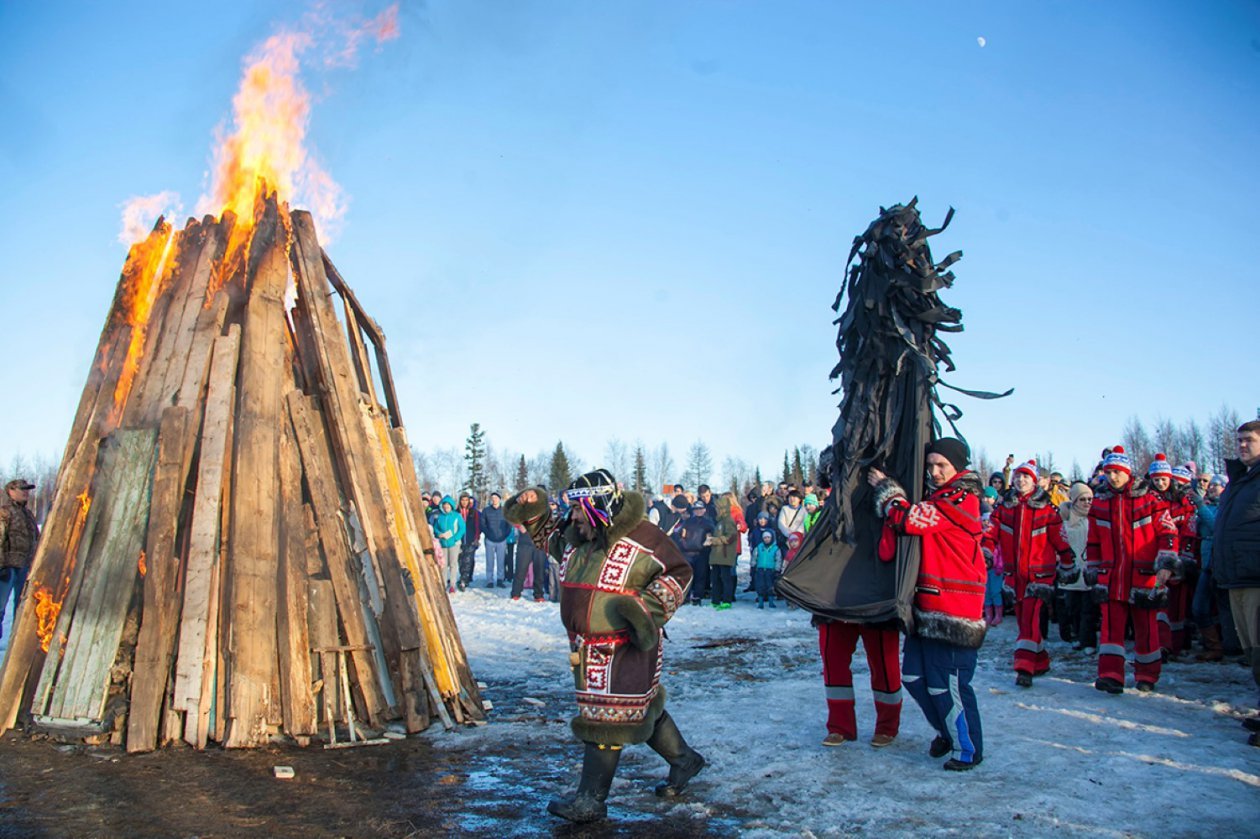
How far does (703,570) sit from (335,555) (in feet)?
35.0

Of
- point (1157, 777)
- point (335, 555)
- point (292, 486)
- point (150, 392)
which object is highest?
point (150, 392)

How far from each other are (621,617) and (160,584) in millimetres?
3724

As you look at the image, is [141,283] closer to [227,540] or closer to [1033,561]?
[227,540]

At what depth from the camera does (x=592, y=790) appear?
4711mm

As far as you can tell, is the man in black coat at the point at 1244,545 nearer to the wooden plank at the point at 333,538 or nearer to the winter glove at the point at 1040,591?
the winter glove at the point at 1040,591

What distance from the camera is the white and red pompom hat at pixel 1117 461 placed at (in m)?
7.57

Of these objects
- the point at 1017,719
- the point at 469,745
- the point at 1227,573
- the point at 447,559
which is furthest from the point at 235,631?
the point at 447,559

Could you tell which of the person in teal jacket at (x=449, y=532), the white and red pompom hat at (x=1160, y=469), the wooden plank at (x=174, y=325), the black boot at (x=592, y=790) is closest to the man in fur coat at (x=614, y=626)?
the black boot at (x=592, y=790)

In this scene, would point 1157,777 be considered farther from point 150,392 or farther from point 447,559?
point 447,559

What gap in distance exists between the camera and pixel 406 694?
6.66 meters

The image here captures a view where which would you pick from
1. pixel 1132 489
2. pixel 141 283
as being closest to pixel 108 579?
pixel 141 283

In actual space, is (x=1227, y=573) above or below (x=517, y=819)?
above

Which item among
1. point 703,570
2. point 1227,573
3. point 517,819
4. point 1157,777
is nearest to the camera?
point 517,819

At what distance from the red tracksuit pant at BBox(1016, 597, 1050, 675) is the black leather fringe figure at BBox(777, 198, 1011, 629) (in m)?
2.90
